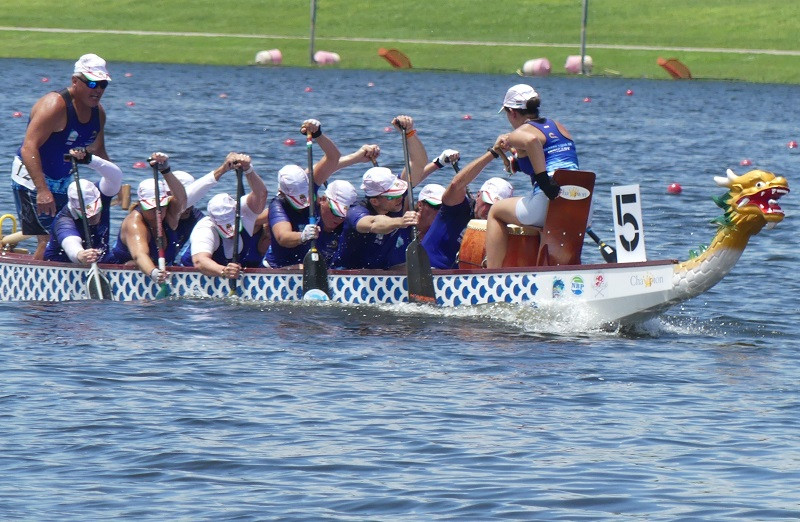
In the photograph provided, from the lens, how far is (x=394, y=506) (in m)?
8.20

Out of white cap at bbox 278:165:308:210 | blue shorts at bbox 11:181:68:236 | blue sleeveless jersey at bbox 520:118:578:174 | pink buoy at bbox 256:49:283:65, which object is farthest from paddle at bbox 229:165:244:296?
pink buoy at bbox 256:49:283:65

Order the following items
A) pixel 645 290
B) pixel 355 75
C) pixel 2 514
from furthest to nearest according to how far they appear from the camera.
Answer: pixel 355 75, pixel 645 290, pixel 2 514

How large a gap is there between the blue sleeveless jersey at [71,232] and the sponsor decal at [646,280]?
4.96m

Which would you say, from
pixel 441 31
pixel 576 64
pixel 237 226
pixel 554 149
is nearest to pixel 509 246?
pixel 554 149

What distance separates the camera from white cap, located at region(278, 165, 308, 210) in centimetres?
1354

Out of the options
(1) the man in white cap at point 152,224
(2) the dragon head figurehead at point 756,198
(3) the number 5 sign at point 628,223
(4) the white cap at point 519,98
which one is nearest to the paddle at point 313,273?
(1) the man in white cap at point 152,224

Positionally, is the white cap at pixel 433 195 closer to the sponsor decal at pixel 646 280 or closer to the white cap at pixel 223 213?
the white cap at pixel 223 213

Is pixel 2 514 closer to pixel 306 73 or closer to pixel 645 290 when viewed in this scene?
pixel 645 290

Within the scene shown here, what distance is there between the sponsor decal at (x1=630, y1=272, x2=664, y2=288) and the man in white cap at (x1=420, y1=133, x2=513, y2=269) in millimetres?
1475

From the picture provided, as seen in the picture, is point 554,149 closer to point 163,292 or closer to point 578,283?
point 578,283

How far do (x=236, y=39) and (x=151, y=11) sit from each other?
899 centimetres

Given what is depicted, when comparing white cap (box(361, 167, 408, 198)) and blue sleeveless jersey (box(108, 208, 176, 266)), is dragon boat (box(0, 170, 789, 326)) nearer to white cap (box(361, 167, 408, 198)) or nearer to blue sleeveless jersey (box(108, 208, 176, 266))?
blue sleeveless jersey (box(108, 208, 176, 266))

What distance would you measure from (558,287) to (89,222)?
14.6ft

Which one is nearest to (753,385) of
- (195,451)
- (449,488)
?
(449,488)
